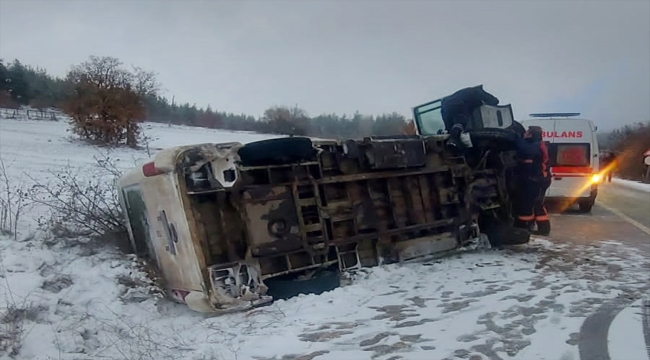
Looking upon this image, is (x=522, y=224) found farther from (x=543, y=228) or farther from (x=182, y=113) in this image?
(x=182, y=113)

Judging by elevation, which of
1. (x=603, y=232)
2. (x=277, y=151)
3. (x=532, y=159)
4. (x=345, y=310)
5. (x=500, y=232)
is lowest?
(x=603, y=232)

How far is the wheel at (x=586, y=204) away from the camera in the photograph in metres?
12.8

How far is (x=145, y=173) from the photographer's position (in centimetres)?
571

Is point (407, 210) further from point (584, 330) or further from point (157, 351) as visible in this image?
point (157, 351)

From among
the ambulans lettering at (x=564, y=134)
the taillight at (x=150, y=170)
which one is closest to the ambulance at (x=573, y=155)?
the ambulans lettering at (x=564, y=134)

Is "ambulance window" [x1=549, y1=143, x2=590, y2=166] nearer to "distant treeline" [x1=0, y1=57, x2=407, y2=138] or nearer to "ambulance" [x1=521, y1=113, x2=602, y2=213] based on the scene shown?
"ambulance" [x1=521, y1=113, x2=602, y2=213]

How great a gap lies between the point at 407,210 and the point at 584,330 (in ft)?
9.12

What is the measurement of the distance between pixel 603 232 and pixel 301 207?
6212 mm

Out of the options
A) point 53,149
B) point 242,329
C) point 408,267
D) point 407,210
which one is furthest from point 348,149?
point 53,149

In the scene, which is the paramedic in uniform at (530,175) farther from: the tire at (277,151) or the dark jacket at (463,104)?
the tire at (277,151)

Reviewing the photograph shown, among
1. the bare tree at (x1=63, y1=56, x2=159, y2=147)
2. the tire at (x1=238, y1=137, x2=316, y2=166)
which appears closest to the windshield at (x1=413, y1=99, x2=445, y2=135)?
the tire at (x1=238, y1=137, x2=316, y2=166)

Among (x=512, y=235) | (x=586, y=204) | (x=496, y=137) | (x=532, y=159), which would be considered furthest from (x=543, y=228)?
(x=586, y=204)

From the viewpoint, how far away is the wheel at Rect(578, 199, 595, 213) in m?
12.8

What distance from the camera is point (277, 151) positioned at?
558cm
